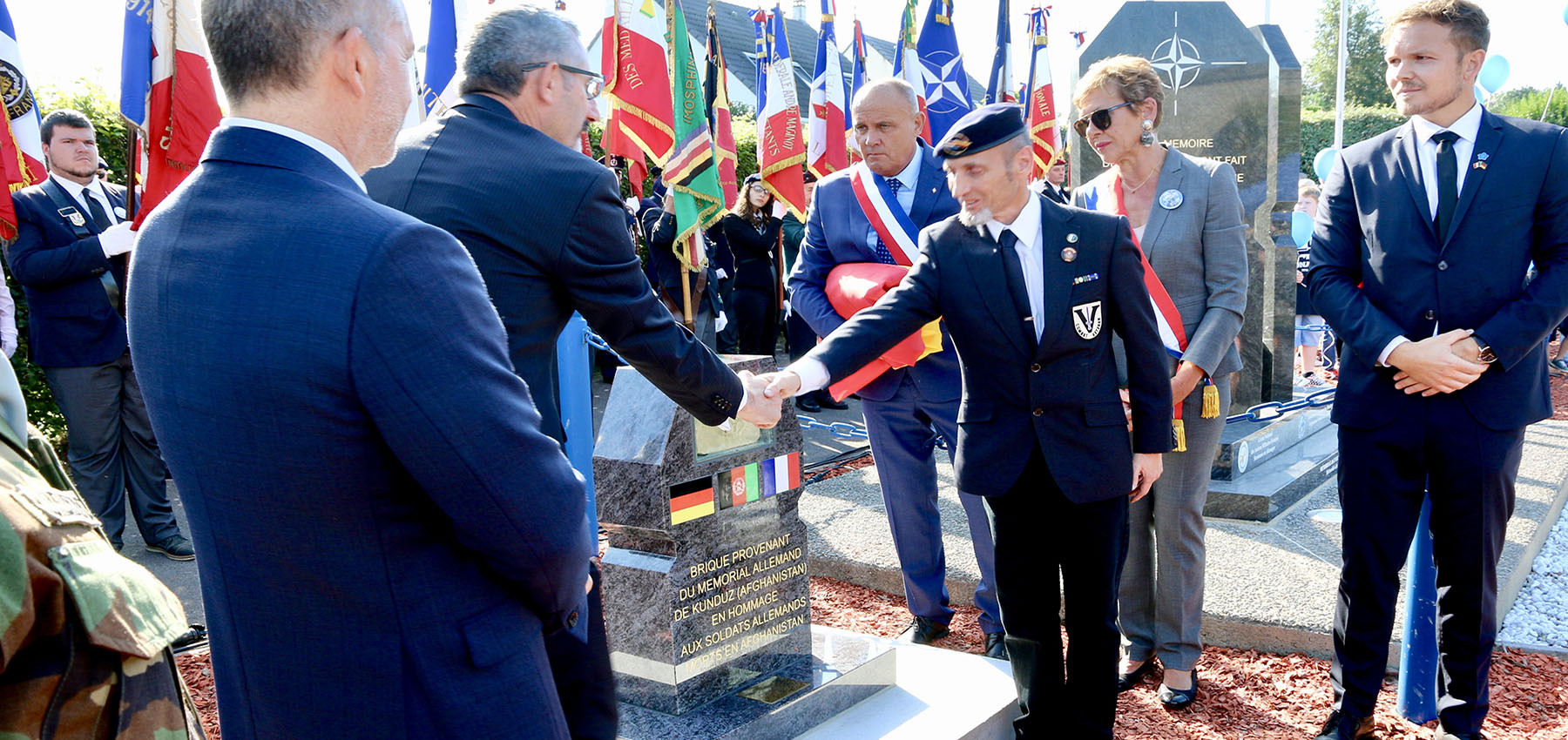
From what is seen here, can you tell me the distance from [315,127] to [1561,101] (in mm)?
33302

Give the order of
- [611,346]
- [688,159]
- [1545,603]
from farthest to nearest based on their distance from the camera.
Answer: [688,159]
[1545,603]
[611,346]

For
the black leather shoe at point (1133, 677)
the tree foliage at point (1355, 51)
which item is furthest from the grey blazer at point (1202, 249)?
the tree foliage at point (1355, 51)

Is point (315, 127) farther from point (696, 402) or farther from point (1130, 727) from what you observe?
point (1130, 727)

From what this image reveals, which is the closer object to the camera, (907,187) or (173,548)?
(907,187)

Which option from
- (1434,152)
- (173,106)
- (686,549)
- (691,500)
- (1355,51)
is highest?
(1355,51)

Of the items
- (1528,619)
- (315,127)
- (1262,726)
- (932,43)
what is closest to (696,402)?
(315,127)

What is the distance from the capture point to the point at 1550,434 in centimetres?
838

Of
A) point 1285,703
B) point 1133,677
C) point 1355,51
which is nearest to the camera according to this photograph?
point 1285,703

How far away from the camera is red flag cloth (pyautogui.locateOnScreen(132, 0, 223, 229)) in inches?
211

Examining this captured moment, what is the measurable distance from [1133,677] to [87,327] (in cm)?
535

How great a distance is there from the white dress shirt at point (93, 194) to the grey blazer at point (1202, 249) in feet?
17.7

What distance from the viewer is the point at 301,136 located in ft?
4.81

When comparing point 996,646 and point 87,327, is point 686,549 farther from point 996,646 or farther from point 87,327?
point 87,327

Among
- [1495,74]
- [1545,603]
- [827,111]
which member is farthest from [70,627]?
[1495,74]
